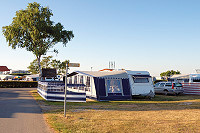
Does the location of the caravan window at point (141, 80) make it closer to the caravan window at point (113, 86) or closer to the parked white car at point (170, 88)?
the caravan window at point (113, 86)

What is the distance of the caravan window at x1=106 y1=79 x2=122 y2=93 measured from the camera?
56.5 ft

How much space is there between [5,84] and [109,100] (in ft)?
86.2

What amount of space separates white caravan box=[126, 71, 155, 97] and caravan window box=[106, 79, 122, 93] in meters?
1.27

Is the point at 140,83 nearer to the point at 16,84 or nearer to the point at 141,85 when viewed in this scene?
the point at 141,85

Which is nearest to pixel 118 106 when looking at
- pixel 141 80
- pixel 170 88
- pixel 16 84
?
pixel 141 80


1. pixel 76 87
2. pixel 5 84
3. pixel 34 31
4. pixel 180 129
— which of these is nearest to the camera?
pixel 180 129

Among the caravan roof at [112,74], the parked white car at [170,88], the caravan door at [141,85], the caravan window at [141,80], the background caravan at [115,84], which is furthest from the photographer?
the parked white car at [170,88]

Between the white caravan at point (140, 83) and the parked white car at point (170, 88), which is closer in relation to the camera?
the white caravan at point (140, 83)

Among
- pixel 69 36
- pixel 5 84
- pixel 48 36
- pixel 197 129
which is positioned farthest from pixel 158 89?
pixel 5 84

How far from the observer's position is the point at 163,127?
296 inches

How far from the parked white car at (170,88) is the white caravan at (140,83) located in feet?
14.6

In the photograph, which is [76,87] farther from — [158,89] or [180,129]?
[180,129]

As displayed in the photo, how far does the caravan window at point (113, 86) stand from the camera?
56.5ft

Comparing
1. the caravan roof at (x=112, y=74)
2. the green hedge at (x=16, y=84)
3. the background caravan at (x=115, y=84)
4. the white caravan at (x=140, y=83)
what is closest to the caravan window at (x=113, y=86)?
the background caravan at (x=115, y=84)
